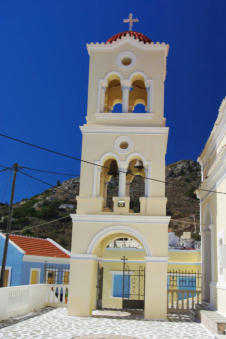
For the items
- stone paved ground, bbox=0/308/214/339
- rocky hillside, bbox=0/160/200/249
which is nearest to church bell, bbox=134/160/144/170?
stone paved ground, bbox=0/308/214/339

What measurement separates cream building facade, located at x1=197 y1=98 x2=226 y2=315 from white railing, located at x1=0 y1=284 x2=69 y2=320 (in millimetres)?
6191

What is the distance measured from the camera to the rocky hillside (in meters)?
53.1

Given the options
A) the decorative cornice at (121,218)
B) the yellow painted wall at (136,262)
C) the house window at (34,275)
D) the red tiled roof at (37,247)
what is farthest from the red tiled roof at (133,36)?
the house window at (34,275)

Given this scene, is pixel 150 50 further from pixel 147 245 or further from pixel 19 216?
pixel 19 216

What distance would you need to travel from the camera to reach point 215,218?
14.1m

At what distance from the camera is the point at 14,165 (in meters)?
16.2

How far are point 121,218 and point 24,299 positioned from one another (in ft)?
15.0

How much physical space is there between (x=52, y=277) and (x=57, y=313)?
988 centimetres

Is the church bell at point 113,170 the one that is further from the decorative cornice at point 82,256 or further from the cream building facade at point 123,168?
the decorative cornice at point 82,256

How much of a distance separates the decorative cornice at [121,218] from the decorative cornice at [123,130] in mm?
3305

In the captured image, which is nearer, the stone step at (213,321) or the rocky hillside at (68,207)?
the stone step at (213,321)

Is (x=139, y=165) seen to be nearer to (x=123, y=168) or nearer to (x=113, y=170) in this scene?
(x=113, y=170)

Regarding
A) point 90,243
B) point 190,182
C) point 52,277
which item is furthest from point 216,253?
point 190,182

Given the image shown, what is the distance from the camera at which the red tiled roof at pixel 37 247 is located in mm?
21859
